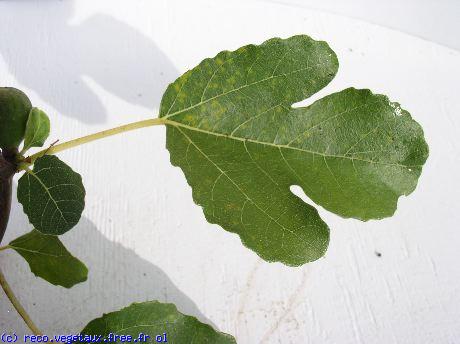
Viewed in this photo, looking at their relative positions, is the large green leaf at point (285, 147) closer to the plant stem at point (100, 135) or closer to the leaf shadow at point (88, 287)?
the plant stem at point (100, 135)

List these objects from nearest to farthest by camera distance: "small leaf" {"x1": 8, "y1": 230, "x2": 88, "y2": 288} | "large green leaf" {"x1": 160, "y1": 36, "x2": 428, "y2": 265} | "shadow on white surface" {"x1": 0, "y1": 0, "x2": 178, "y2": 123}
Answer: "large green leaf" {"x1": 160, "y1": 36, "x2": 428, "y2": 265} → "small leaf" {"x1": 8, "y1": 230, "x2": 88, "y2": 288} → "shadow on white surface" {"x1": 0, "y1": 0, "x2": 178, "y2": 123}

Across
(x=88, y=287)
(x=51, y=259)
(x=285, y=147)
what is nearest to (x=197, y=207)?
(x=88, y=287)

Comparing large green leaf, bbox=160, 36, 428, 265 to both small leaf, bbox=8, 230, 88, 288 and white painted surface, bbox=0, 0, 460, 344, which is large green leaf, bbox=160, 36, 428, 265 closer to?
small leaf, bbox=8, 230, 88, 288

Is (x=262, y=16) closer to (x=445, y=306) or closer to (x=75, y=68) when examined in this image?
(x=75, y=68)

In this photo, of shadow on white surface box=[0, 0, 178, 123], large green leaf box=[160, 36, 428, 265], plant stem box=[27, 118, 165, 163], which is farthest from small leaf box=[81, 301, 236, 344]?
shadow on white surface box=[0, 0, 178, 123]

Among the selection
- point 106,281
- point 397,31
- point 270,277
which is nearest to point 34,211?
point 106,281
